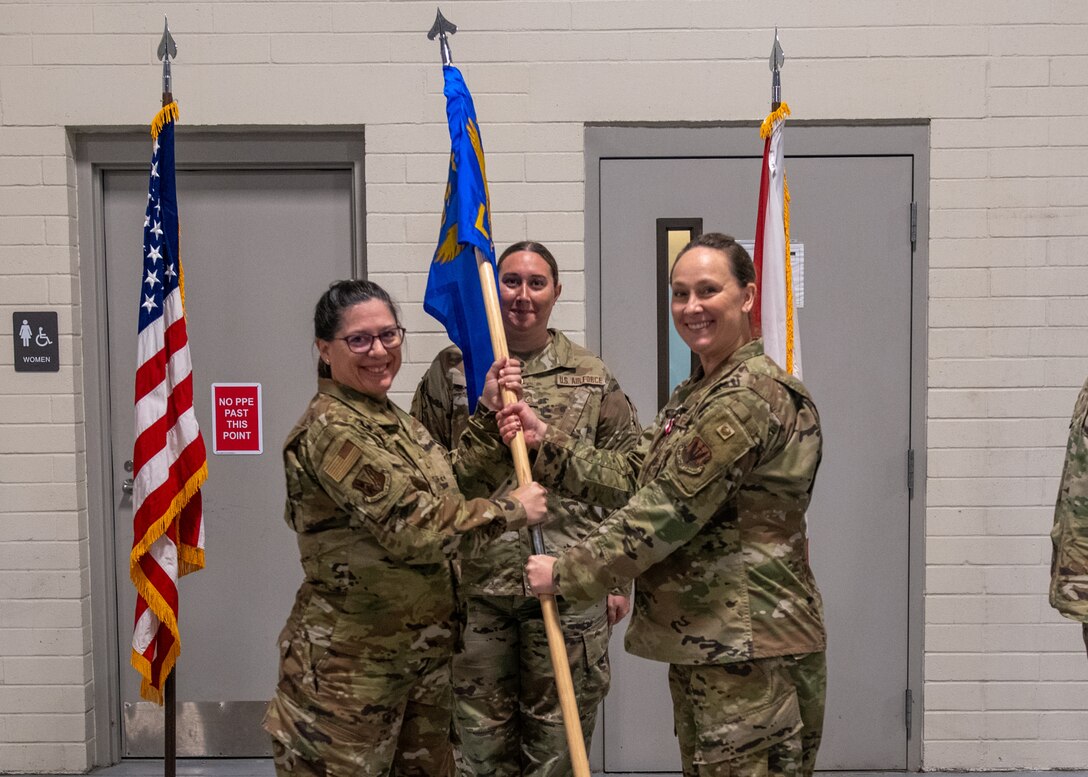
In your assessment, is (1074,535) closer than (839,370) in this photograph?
Yes

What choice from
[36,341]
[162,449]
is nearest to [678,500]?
[162,449]

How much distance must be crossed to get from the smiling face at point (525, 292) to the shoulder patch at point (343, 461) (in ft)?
2.82

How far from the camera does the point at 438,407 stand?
10.1 ft

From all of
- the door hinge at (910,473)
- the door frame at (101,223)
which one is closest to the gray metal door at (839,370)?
the door hinge at (910,473)

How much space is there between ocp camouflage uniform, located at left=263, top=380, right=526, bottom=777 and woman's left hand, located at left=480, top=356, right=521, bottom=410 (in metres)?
0.31

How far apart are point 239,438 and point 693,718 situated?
219cm

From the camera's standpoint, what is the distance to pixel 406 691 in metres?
2.39

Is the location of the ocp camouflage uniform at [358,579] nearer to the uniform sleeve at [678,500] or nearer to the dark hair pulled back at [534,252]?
the uniform sleeve at [678,500]

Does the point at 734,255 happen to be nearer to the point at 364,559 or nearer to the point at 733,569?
the point at 733,569

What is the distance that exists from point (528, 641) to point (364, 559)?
2.52ft

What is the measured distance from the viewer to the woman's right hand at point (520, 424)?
8.36ft

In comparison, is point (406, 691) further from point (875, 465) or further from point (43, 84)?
point (43, 84)

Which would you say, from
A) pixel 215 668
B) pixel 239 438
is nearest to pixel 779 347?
pixel 239 438

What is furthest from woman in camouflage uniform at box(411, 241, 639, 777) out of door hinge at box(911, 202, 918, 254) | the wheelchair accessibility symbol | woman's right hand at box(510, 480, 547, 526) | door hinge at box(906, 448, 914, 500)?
the wheelchair accessibility symbol
